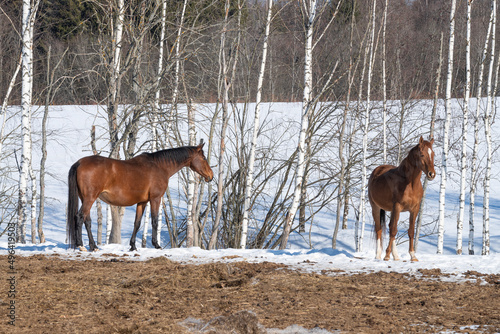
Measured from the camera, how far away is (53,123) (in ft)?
88.0

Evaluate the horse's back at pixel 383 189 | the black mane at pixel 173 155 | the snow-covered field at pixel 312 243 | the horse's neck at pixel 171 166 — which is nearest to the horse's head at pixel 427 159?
the horse's back at pixel 383 189

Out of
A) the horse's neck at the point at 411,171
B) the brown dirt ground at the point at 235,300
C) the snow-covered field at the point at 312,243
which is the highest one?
the horse's neck at the point at 411,171

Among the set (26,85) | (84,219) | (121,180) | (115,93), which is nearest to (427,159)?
(121,180)

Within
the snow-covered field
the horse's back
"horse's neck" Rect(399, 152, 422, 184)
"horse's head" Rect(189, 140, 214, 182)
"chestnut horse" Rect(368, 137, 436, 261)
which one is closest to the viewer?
the snow-covered field

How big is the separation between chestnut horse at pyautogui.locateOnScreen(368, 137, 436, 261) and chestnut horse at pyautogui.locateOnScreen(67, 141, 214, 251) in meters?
3.13

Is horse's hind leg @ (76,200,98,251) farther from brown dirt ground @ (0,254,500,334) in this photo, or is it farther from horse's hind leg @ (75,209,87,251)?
brown dirt ground @ (0,254,500,334)

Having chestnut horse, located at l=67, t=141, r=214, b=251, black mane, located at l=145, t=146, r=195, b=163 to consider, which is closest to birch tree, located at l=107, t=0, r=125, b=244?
black mane, located at l=145, t=146, r=195, b=163

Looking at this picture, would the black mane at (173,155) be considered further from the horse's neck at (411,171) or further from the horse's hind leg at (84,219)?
the horse's neck at (411,171)

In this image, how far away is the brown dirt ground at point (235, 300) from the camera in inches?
149

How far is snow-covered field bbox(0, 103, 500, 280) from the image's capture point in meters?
6.51

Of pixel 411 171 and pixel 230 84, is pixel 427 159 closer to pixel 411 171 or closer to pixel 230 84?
pixel 411 171

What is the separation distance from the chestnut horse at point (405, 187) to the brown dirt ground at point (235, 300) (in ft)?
4.31

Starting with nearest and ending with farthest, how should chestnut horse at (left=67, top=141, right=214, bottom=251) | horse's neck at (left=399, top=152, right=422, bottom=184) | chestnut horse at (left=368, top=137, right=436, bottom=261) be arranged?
chestnut horse at (left=368, top=137, right=436, bottom=261) < horse's neck at (left=399, top=152, right=422, bottom=184) < chestnut horse at (left=67, top=141, right=214, bottom=251)

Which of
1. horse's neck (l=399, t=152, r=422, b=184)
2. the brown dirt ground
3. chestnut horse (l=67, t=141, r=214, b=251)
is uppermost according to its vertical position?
horse's neck (l=399, t=152, r=422, b=184)
